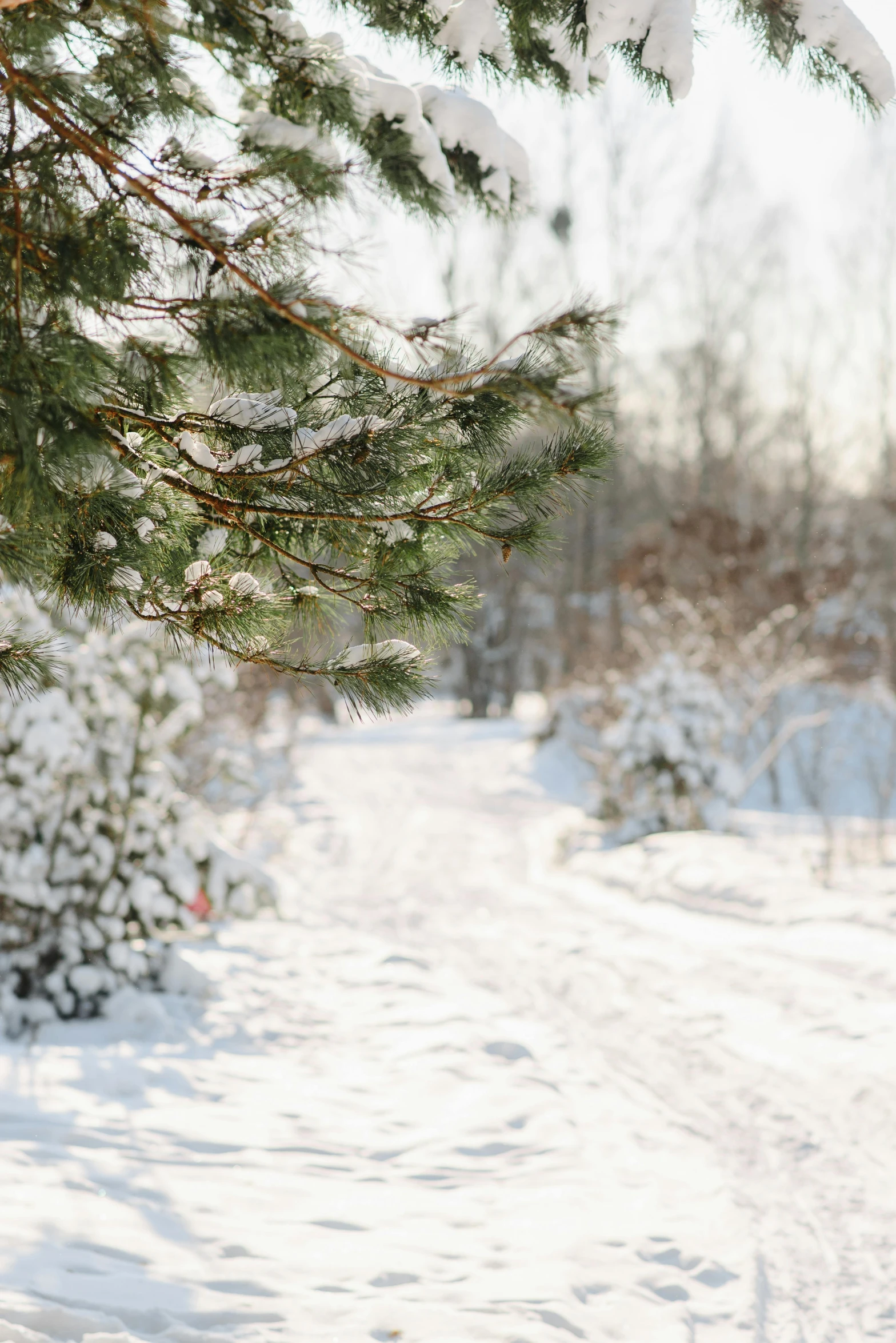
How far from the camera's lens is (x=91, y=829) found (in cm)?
507

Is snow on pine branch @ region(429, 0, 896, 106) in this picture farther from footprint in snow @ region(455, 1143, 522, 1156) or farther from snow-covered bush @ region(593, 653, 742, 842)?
snow-covered bush @ region(593, 653, 742, 842)

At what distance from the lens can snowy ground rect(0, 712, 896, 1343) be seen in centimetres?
281

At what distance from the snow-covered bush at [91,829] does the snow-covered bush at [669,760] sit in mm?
6327

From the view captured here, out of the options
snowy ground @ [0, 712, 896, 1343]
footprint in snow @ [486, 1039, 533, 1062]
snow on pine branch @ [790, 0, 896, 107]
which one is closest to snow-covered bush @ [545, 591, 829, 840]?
snowy ground @ [0, 712, 896, 1343]

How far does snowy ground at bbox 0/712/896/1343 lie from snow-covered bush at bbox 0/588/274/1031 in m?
0.31

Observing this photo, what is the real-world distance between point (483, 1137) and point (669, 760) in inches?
285

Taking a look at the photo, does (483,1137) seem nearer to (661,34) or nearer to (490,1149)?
(490,1149)

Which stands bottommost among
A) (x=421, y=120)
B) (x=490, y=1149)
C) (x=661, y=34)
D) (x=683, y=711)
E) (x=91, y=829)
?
(x=490, y=1149)

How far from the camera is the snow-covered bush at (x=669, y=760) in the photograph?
35.0ft

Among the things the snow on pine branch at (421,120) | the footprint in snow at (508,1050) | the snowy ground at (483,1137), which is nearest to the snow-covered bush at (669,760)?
the snowy ground at (483,1137)

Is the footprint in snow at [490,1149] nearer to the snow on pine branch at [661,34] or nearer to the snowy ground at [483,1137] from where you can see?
the snowy ground at [483,1137]

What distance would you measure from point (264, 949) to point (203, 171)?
5440 millimetres

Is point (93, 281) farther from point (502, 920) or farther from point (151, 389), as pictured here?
point (502, 920)

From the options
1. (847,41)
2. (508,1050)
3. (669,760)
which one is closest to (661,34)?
(847,41)
